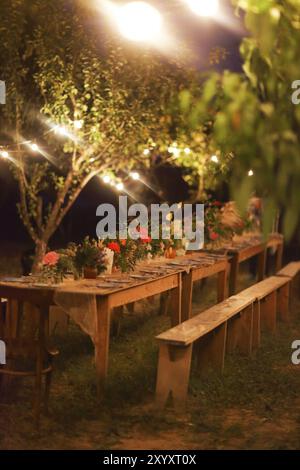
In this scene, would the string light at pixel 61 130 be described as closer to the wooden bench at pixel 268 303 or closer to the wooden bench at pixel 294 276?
the wooden bench at pixel 268 303

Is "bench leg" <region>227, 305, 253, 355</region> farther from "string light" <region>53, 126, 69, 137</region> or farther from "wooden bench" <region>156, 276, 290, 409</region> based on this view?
"string light" <region>53, 126, 69, 137</region>

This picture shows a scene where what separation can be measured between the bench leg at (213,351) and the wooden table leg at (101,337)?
121 cm

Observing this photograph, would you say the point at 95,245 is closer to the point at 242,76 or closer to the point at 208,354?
the point at 208,354

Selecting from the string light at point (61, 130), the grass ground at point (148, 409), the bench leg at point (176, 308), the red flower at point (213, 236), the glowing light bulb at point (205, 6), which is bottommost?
the grass ground at point (148, 409)

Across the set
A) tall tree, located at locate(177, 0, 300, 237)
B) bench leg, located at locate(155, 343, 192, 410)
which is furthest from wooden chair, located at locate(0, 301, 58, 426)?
tall tree, located at locate(177, 0, 300, 237)

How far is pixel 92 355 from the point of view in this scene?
7.27 metres

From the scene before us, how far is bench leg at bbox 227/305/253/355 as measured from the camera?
765cm

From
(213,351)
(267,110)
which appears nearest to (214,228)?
(213,351)

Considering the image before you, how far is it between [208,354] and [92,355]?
1103 mm

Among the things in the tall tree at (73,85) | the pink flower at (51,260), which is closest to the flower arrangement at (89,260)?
the pink flower at (51,260)

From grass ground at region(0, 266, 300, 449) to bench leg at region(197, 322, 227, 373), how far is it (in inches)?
4.2

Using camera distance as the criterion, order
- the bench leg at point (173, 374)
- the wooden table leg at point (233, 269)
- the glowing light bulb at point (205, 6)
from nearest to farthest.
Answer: the glowing light bulb at point (205, 6)
the bench leg at point (173, 374)
the wooden table leg at point (233, 269)

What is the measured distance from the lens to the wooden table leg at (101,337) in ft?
19.2

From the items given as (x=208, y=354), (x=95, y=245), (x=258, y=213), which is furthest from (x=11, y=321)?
(x=258, y=213)
